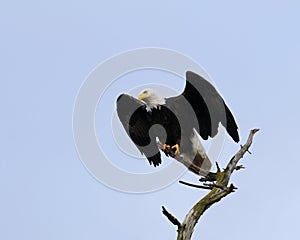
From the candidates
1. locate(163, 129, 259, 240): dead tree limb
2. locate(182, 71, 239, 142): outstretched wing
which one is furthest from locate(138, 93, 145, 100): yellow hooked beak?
locate(163, 129, 259, 240): dead tree limb

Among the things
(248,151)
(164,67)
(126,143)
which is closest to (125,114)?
(126,143)

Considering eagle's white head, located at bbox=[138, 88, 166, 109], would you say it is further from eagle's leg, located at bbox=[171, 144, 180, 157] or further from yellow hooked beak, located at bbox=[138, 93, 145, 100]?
eagle's leg, located at bbox=[171, 144, 180, 157]

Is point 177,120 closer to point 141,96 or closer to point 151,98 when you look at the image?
point 151,98

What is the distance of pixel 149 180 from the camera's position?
940cm

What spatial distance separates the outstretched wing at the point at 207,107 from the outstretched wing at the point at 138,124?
74cm

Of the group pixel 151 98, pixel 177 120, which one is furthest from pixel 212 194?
pixel 151 98

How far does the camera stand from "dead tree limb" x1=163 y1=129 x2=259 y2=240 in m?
7.33

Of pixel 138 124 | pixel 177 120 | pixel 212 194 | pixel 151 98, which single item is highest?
pixel 151 98

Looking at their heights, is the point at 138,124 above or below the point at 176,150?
above

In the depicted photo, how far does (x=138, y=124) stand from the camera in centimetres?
1048

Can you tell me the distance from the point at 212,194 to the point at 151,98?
11.0ft

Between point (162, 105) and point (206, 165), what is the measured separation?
1.45 m

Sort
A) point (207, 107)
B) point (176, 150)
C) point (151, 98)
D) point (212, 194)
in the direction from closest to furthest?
point (212, 194), point (207, 107), point (176, 150), point (151, 98)

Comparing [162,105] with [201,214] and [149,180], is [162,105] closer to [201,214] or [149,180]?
[149,180]
